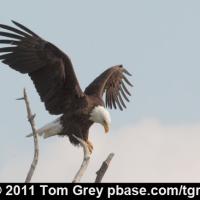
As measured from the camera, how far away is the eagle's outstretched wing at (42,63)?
1339cm

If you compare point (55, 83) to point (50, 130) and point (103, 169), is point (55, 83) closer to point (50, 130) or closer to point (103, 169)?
point (50, 130)

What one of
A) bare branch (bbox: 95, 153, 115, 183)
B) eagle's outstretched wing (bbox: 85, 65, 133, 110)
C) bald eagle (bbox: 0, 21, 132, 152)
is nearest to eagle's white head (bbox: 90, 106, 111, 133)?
bald eagle (bbox: 0, 21, 132, 152)

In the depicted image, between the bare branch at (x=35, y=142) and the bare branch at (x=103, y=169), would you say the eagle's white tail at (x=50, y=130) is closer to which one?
the bare branch at (x=35, y=142)

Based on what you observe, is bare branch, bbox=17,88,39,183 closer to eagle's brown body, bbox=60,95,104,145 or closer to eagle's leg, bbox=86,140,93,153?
eagle's leg, bbox=86,140,93,153

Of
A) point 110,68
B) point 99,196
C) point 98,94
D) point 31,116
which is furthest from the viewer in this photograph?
point 110,68

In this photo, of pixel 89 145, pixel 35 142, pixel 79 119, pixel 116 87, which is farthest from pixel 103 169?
pixel 116 87

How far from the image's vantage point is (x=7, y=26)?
43.8 feet

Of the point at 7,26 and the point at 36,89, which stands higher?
the point at 7,26

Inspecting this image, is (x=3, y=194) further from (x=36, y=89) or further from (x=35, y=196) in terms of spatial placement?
(x=36, y=89)

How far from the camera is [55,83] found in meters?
13.7

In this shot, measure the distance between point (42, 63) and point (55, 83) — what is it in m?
0.36

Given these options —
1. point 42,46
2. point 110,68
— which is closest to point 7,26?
point 42,46

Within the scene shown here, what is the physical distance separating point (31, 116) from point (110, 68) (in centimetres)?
530

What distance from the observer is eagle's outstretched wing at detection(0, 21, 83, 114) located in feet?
43.9
